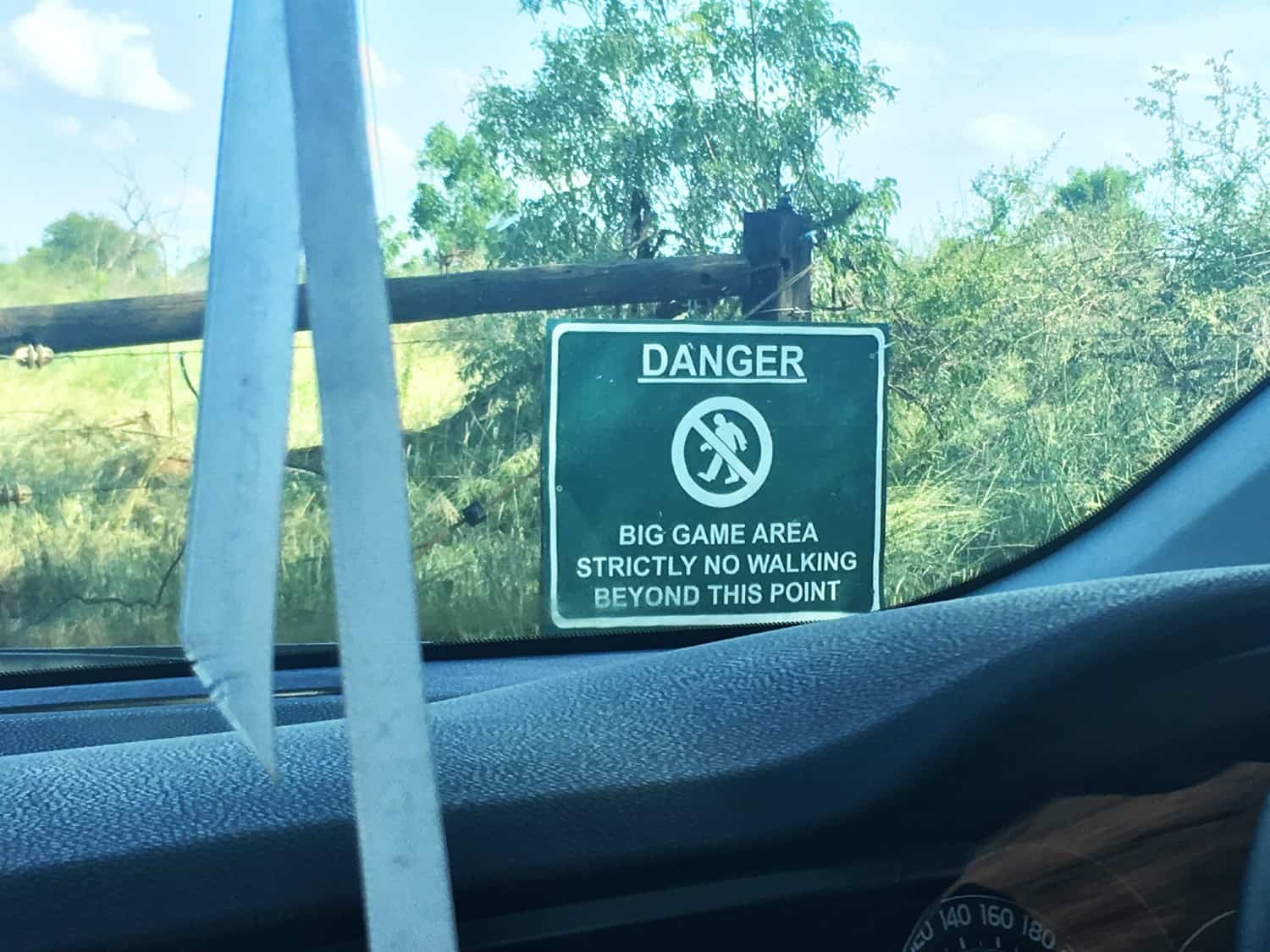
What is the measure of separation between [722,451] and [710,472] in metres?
0.06

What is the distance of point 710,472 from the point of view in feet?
10.3

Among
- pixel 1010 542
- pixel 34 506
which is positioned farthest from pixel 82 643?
pixel 1010 542

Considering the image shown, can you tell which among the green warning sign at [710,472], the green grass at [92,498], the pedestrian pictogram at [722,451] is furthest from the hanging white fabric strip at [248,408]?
the pedestrian pictogram at [722,451]

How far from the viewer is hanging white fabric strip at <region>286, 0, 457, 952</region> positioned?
62 centimetres

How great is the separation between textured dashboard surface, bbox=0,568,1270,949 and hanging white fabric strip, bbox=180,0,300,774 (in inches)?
25.3

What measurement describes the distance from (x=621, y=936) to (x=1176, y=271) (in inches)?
86.4

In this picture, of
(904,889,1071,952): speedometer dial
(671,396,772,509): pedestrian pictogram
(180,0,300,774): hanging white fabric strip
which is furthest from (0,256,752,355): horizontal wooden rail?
(180,0,300,774): hanging white fabric strip

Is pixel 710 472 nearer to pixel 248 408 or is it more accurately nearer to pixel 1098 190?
pixel 1098 190

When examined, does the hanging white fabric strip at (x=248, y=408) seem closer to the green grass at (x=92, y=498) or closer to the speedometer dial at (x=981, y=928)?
the speedometer dial at (x=981, y=928)

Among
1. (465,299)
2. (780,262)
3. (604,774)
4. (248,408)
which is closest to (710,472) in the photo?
(780,262)

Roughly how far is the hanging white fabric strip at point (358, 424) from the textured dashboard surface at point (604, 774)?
64 cm

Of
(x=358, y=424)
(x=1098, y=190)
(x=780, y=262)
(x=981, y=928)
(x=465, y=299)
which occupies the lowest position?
(x=981, y=928)

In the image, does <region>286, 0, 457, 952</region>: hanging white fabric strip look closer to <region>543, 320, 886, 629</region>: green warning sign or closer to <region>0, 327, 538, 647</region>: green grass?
<region>0, 327, 538, 647</region>: green grass

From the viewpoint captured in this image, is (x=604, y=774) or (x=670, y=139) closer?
(x=604, y=774)
